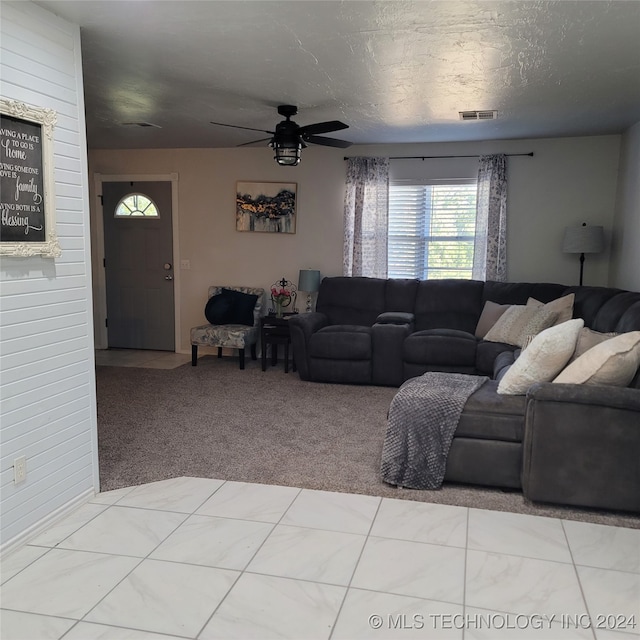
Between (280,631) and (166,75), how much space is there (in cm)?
326

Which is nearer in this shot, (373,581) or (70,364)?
(373,581)

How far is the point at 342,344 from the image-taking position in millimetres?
5277

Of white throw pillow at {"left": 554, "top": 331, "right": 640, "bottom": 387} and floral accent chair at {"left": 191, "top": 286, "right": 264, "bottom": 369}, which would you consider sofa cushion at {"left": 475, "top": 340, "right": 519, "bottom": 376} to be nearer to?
white throw pillow at {"left": 554, "top": 331, "right": 640, "bottom": 387}

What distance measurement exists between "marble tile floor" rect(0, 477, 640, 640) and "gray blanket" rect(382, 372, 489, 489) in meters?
0.19

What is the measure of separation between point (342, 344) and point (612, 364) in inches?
110

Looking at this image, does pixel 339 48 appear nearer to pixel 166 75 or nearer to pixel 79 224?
pixel 166 75

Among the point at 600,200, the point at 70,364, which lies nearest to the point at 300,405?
the point at 70,364

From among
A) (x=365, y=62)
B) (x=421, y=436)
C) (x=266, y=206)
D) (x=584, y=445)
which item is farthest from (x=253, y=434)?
(x=266, y=206)

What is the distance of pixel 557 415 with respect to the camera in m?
2.77

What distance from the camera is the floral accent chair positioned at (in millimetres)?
6012

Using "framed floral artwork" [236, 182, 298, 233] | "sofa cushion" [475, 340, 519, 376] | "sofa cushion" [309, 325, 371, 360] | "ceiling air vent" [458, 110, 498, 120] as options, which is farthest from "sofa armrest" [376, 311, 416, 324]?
"ceiling air vent" [458, 110, 498, 120]

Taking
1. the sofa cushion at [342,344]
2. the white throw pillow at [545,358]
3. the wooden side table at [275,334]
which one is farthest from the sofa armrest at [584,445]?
the wooden side table at [275,334]

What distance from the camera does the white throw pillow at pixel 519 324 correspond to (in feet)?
15.4

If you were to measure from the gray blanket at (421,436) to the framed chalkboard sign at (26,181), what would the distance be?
1.94m
